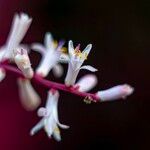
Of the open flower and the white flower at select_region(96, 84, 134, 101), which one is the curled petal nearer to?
the open flower

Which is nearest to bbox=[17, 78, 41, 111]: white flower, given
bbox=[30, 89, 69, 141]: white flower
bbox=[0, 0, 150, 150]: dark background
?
bbox=[30, 89, 69, 141]: white flower

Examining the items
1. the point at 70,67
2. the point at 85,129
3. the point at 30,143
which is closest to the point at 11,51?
the point at 70,67

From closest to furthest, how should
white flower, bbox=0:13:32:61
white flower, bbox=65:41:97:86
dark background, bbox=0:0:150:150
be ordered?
white flower, bbox=65:41:97:86 < white flower, bbox=0:13:32:61 < dark background, bbox=0:0:150:150

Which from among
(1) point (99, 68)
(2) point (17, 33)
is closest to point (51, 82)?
(2) point (17, 33)

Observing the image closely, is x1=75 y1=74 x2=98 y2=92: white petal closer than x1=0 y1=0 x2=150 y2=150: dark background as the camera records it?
Yes

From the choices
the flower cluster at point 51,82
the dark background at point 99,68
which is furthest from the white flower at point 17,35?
the dark background at point 99,68

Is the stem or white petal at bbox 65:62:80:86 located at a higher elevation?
white petal at bbox 65:62:80:86

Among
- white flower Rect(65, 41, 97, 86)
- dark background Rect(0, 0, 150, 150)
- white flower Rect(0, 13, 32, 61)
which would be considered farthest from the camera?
dark background Rect(0, 0, 150, 150)

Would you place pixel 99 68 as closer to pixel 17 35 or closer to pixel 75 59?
pixel 17 35

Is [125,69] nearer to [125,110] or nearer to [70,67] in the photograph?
[125,110]
